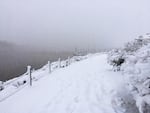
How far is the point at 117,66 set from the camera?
9.55 metres

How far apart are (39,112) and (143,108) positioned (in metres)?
3.08

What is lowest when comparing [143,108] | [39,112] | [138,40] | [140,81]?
[39,112]

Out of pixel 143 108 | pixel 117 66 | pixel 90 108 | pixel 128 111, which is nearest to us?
pixel 143 108

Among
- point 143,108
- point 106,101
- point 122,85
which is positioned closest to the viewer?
point 143,108

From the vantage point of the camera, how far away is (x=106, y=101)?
5926 millimetres

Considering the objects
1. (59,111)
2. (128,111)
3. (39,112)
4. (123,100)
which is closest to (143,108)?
(128,111)

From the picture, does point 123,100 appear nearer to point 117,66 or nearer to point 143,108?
point 143,108

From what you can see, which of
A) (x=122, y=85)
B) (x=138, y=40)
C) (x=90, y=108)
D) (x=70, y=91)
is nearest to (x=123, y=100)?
(x=90, y=108)

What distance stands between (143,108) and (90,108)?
1884 millimetres

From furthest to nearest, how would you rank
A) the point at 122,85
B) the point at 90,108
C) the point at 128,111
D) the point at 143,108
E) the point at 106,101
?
the point at 122,85 → the point at 106,101 → the point at 90,108 → the point at 128,111 → the point at 143,108

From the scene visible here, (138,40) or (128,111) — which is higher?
(138,40)

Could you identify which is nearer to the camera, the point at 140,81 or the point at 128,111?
the point at 140,81

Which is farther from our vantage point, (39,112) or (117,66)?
(117,66)

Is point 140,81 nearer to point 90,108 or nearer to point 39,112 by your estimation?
point 90,108
